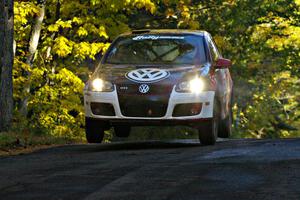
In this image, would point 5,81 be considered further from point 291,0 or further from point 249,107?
point 249,107

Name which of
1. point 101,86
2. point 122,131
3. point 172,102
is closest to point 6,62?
point 122,131

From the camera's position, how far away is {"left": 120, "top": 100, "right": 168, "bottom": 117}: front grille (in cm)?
1216

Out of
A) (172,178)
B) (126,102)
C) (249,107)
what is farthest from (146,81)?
(249,107)

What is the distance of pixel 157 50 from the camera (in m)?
13.4

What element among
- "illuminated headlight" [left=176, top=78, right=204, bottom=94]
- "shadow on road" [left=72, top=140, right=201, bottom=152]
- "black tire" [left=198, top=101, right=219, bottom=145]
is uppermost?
"illuminated headlight" [left=176, top=78, right=204, bottom=94]

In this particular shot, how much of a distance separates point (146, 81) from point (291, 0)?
17730 millimetres

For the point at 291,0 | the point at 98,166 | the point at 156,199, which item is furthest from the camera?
the point at 291,0

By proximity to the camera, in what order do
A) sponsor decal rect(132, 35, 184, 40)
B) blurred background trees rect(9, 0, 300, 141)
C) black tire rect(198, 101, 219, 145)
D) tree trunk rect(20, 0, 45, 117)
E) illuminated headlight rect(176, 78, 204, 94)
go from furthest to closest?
tree trunk rect(20, 0, 45, 117) → blurred background trees rect(9, 0, 300, 141) → sponsor decal rect(132, 35, 184, 40) → black tire rect(198, 101, 219, 145) → illuminated headlight rect(176, 78, 204, 94)

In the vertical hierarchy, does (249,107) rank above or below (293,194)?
below

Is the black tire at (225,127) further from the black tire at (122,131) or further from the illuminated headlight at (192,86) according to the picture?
the illuminated headlight at (192,86)

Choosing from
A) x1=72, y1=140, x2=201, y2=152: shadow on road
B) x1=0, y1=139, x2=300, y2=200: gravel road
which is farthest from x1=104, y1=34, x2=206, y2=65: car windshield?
x1=0, y1=139, x2=300, y2=200: gravel road

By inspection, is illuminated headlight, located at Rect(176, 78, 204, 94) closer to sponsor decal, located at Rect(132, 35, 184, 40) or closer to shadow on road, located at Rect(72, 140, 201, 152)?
shadow on road, located at Rect(72, 140, 201, 152)

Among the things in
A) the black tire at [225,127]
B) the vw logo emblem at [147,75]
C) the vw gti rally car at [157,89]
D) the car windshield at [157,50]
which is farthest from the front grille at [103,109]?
the black tire at [225,127]

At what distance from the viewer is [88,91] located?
12.6 m
